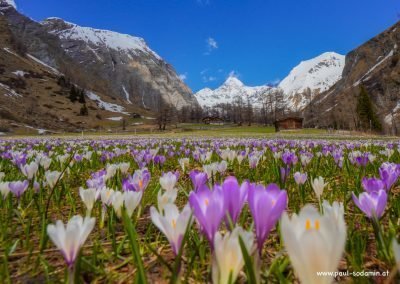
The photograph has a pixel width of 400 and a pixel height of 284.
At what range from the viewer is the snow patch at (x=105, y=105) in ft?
474

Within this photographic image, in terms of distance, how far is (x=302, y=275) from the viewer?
644mm

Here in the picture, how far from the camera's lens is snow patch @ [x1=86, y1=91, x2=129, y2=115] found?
474 ft

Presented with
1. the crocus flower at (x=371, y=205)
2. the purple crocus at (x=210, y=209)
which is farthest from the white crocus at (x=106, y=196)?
the crocus flower at (x=371, y=205)

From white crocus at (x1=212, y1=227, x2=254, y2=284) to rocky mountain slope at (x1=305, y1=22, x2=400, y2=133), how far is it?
296 ft

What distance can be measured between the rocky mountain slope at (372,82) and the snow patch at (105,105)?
264 ft

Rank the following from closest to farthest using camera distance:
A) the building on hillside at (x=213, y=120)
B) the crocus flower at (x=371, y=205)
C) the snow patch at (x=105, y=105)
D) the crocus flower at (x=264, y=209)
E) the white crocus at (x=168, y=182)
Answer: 1. the crocus flower at (x=264, y=209)
2. the crocus flower at (x=371, y=205)
3. the white crocus at (x=168, y=182)
4. the building on hillside at (x=213, y=120)
5. the snow patch at (x=105, y=105)

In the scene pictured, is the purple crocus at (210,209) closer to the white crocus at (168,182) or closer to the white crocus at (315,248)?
the white crocus at (315,248)

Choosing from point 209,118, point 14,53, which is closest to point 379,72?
point 209,118

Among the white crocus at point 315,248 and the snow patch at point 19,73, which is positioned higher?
the snow patch at point 19,73

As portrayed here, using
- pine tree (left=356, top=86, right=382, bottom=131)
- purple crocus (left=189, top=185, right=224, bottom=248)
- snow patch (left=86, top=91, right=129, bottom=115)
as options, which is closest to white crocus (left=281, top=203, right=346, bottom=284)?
purple crocus (left=189, top=185, right=224, bottom=248)

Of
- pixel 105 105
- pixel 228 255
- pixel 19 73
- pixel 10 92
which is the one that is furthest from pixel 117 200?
pixel 105 105

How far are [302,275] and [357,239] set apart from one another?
0.84 metres

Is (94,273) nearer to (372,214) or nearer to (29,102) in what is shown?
(372,214)

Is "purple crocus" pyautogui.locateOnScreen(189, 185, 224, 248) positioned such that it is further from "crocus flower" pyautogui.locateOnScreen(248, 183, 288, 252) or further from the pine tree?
the pine tree
